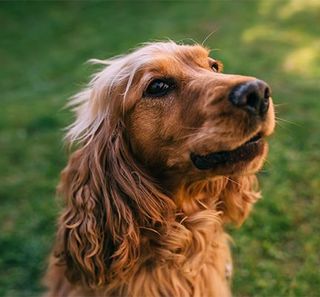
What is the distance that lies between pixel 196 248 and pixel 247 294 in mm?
1084

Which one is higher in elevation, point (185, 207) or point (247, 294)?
point (185, 207)

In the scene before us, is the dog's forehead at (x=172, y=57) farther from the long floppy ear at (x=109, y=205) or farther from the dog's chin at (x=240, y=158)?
the dog's chin at (x=240, y=158)

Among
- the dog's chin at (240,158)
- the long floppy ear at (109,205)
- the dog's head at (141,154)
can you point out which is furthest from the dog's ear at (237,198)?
the dog's chin at (240,158)

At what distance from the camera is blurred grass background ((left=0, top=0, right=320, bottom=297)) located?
450cm

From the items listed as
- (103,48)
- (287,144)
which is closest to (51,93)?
(103,48)

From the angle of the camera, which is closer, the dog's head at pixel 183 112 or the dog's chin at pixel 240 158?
the dog's head at pixel 183 112

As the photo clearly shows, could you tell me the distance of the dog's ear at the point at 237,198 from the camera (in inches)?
142

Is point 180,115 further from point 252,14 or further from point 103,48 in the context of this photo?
point 252,14

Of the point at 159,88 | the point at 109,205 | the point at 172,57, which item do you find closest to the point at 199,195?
the point at 109,205

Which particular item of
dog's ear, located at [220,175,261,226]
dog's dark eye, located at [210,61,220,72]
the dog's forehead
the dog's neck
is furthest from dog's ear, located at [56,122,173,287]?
dog's dark eye, located at [210,61,220,72]

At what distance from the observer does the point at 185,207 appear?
132 inches

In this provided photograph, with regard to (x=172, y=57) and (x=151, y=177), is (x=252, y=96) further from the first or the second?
A: (x=151, y=177)

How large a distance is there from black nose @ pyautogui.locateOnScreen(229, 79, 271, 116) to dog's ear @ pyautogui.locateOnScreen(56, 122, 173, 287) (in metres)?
0.84

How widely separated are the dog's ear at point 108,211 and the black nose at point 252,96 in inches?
33.1
